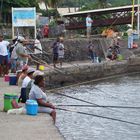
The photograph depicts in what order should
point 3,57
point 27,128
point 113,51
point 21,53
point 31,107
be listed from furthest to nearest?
1. point 113,51
2. point 3,57
3. point 21,53
4. point 31,107
5. point 27,128

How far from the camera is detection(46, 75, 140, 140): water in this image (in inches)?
578

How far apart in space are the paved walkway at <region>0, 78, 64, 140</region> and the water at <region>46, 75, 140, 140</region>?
140 centimetres

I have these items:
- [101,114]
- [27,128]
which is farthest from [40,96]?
[101,114]

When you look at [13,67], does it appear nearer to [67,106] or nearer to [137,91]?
[67,106]

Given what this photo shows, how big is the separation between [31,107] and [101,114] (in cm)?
472

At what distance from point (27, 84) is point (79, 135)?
6.39 ft

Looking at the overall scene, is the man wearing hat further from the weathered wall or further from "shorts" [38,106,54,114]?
the weathered wall

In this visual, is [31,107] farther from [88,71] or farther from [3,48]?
[88,71]

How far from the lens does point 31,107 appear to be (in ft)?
43.1

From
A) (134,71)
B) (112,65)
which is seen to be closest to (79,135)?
(112,65)

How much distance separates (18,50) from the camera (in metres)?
20.8

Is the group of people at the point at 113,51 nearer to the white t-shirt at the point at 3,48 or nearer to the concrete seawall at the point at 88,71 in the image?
the concrete seawall at the point at 88,71

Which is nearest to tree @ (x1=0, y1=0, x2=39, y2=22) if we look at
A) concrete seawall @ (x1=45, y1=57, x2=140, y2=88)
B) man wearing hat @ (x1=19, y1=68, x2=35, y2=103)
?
concrete seawall @ (x1=45, y1=57, x2=140, y2=88)

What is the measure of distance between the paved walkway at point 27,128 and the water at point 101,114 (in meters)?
1.40
